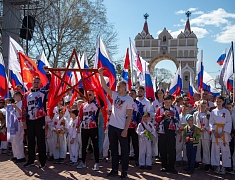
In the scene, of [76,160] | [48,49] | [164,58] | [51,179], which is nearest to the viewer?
[51,179]

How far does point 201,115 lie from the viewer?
7246mm

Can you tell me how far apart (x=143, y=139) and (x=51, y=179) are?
8.00ft

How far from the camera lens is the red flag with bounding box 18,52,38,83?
8.38 m

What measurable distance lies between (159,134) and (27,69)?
4.16m

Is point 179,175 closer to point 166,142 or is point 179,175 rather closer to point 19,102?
point 166,142

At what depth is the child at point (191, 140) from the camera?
268 inches

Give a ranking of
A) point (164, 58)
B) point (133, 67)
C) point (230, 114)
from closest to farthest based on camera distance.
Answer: point (230, 114), point (133, 67), point (164, 58)

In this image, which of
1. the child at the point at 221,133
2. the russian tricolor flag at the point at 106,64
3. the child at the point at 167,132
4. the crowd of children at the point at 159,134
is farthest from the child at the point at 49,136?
the child at the point at 221,133

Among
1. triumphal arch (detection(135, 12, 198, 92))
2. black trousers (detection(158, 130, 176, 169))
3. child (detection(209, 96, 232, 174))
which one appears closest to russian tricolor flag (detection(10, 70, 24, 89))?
black trousers (detection(158, 130, 176, 169))

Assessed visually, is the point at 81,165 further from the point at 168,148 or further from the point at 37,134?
the point at 168,148

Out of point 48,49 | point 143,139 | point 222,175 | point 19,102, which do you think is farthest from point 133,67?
point 48,49

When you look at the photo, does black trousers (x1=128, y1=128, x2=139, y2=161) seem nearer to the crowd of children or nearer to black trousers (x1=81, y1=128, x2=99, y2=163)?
the crowd of children

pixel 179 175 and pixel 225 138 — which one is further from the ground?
pixel 225 138

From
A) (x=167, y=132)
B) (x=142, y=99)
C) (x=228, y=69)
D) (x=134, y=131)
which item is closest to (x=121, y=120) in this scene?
(x=167, y=132)
